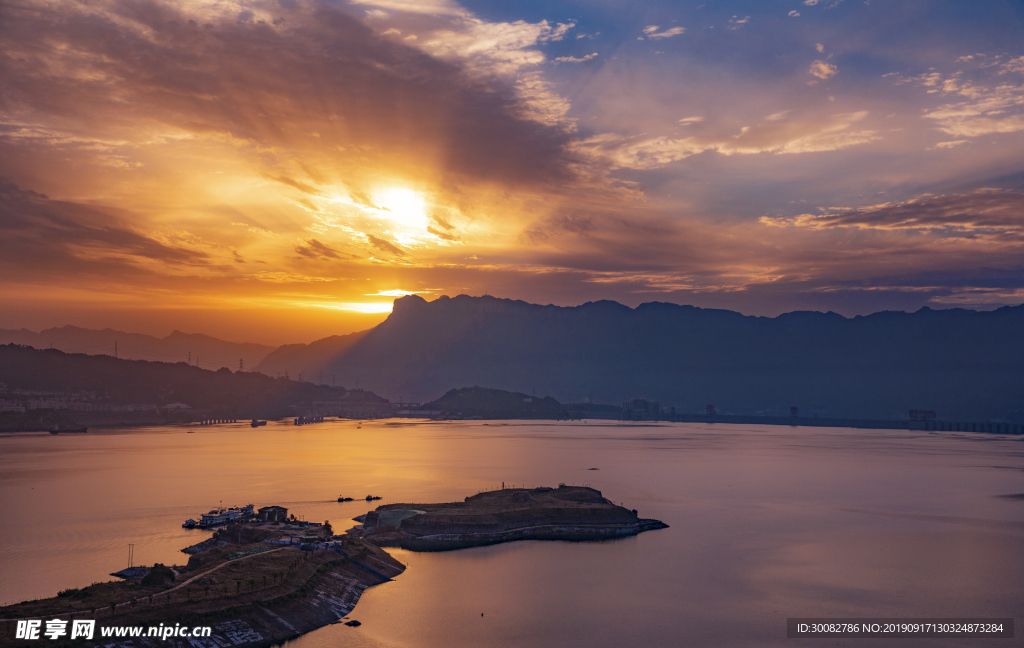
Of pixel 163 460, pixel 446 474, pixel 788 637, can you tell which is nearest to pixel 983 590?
pixel 788 637

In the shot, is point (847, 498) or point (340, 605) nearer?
point (340, 605)

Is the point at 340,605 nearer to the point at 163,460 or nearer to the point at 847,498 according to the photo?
the point at 847,498

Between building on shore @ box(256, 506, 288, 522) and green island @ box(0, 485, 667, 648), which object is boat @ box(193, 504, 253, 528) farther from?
green island @ box(0, 485, 667, 648)

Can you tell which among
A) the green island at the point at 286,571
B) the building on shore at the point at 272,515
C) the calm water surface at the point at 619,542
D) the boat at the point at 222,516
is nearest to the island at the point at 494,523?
the green island at the point at 286,571

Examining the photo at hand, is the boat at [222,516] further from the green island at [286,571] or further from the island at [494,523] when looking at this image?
the island at [494,523]

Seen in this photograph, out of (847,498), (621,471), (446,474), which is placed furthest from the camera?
(621,471)

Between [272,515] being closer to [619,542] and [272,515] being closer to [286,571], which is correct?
[286,571]

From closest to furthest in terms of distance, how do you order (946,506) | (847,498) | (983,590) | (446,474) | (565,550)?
(983,590) < (565,550) < (946,506) < (847,498) < (446,474)
